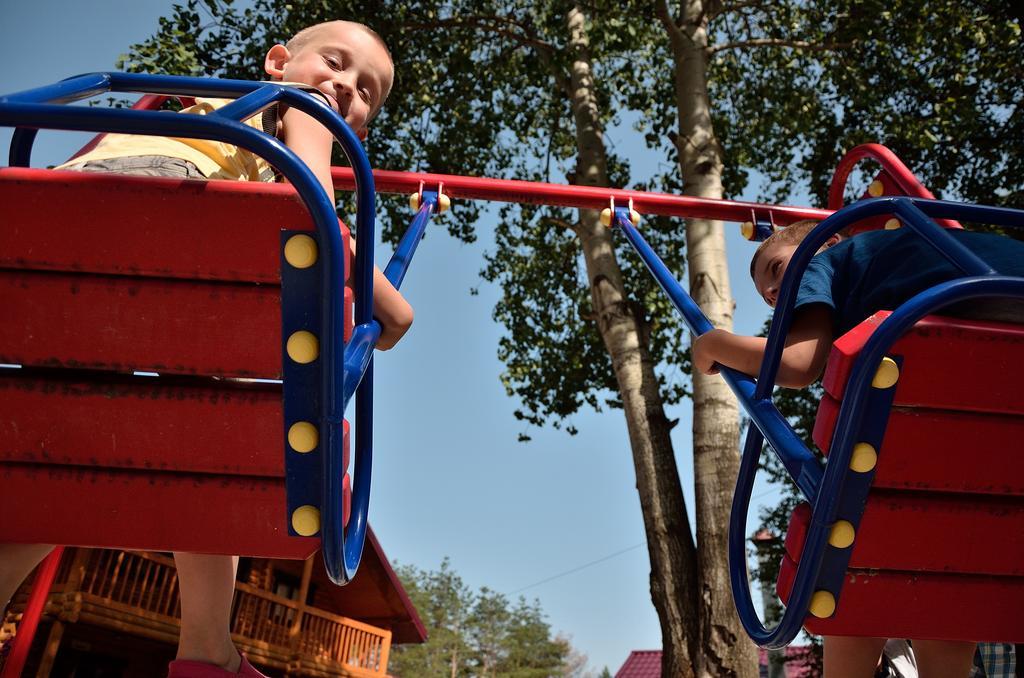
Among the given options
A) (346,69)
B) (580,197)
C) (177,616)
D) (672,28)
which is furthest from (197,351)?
(177,616)

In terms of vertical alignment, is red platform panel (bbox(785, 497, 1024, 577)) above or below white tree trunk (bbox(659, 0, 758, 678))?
below

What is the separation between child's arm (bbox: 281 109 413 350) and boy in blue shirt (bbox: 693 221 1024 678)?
73 cm

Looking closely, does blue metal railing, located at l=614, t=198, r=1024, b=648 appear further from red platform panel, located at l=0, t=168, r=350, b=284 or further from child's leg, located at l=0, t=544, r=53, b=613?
child's leg, located at l=0, t=544, r=53, b=613

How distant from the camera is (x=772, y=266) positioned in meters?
2.07

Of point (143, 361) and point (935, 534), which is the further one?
point (935, 534)

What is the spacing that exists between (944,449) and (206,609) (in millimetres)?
1402

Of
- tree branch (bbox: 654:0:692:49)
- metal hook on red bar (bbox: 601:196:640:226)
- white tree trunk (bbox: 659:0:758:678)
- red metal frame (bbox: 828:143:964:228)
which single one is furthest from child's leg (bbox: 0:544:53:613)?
tree branch (bbox: 654:0:692:49)

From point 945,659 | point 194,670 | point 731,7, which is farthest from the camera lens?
point 731,7

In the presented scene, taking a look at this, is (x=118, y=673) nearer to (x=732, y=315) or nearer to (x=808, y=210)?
(x=732, y=315)

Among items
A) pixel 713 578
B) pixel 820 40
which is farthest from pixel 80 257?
pixel 820 40

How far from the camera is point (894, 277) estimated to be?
162 cm

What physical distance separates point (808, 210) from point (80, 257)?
2.73m

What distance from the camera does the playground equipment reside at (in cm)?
111

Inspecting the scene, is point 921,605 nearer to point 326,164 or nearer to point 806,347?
point 806,347
